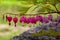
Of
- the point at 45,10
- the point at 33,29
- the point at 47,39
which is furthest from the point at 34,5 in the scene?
the point at 47,39

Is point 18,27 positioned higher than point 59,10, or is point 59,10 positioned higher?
point 59,10

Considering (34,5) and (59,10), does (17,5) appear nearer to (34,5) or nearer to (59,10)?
(34,5)

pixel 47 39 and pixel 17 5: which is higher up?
pixel 17 5

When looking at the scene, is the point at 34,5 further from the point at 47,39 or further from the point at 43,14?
the point at 47,39

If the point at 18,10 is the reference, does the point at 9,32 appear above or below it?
below

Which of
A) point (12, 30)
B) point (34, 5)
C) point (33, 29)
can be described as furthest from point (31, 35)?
point (34, 5)

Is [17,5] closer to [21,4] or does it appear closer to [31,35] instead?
[21,4]

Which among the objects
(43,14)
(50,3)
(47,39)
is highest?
(50,3)
